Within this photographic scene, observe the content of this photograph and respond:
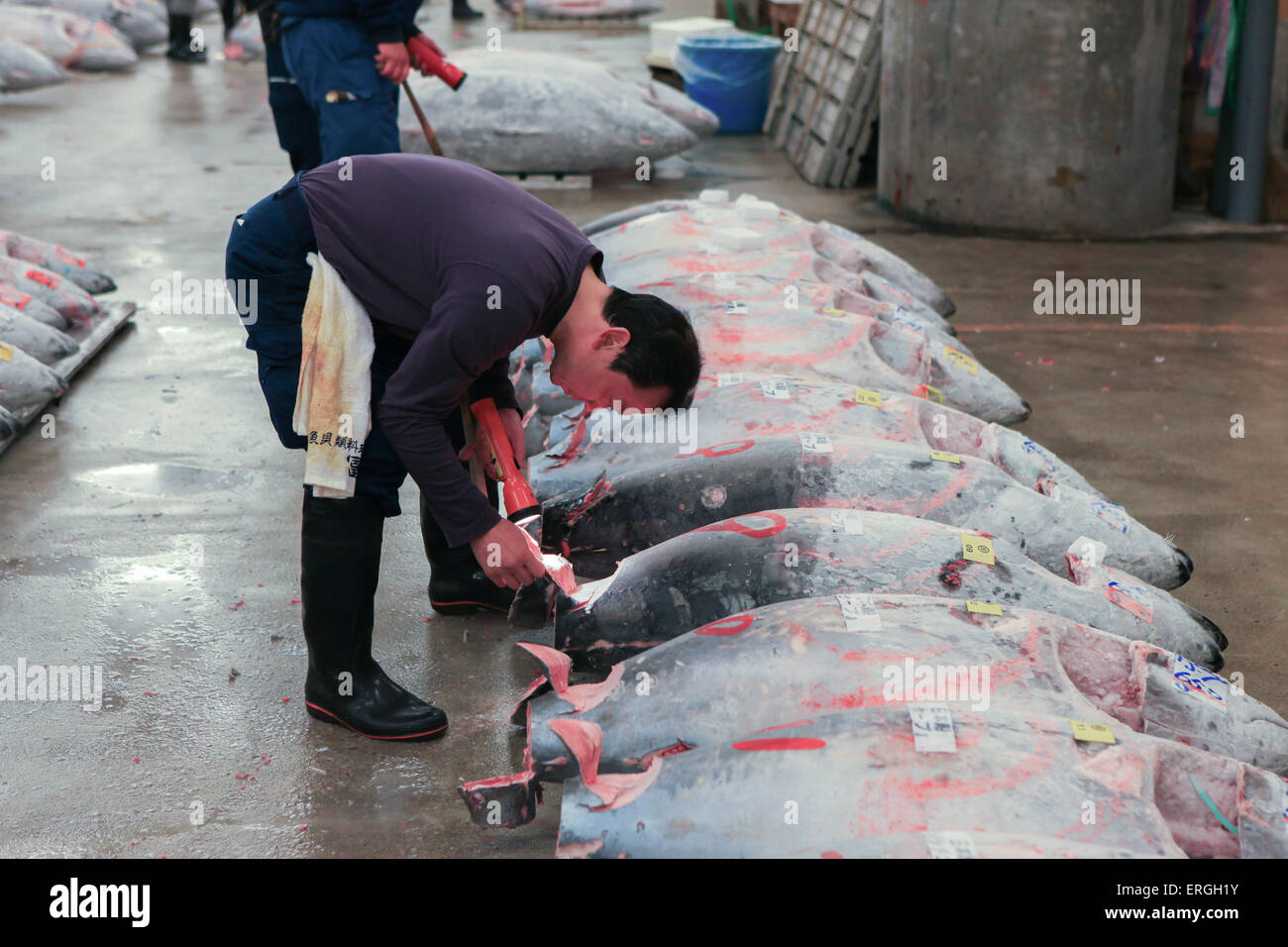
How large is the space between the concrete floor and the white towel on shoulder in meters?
0.66

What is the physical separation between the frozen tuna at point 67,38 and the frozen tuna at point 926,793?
41.3ft

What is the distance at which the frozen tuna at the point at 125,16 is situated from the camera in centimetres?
1416

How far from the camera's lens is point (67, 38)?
42.1 ft

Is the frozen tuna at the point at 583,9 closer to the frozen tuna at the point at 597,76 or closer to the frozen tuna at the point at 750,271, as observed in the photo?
the frozen tuna at the point at 597,76

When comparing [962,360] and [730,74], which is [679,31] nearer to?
[730,74]

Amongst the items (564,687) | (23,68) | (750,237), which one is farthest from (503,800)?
(23,68)

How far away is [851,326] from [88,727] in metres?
2.42

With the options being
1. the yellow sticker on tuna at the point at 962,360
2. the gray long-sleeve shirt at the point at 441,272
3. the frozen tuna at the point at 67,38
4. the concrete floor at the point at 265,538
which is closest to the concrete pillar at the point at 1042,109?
the concrete floor at the point at 265,538

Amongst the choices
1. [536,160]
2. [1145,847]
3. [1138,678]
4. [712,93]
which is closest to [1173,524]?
[1138,678]

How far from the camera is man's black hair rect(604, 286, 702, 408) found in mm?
2434

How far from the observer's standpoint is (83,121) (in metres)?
10.5

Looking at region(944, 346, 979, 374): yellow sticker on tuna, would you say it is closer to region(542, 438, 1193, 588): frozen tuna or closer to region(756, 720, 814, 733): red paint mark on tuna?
region(542, 438, 1193, 588): frozen tuna

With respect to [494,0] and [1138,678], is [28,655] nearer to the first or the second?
[1138,678]

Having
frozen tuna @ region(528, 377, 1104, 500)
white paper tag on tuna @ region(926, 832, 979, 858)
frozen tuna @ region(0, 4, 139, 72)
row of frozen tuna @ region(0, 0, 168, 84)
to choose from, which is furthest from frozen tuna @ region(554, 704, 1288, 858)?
frozen tuna @ region(0, 4, 139, 72)
